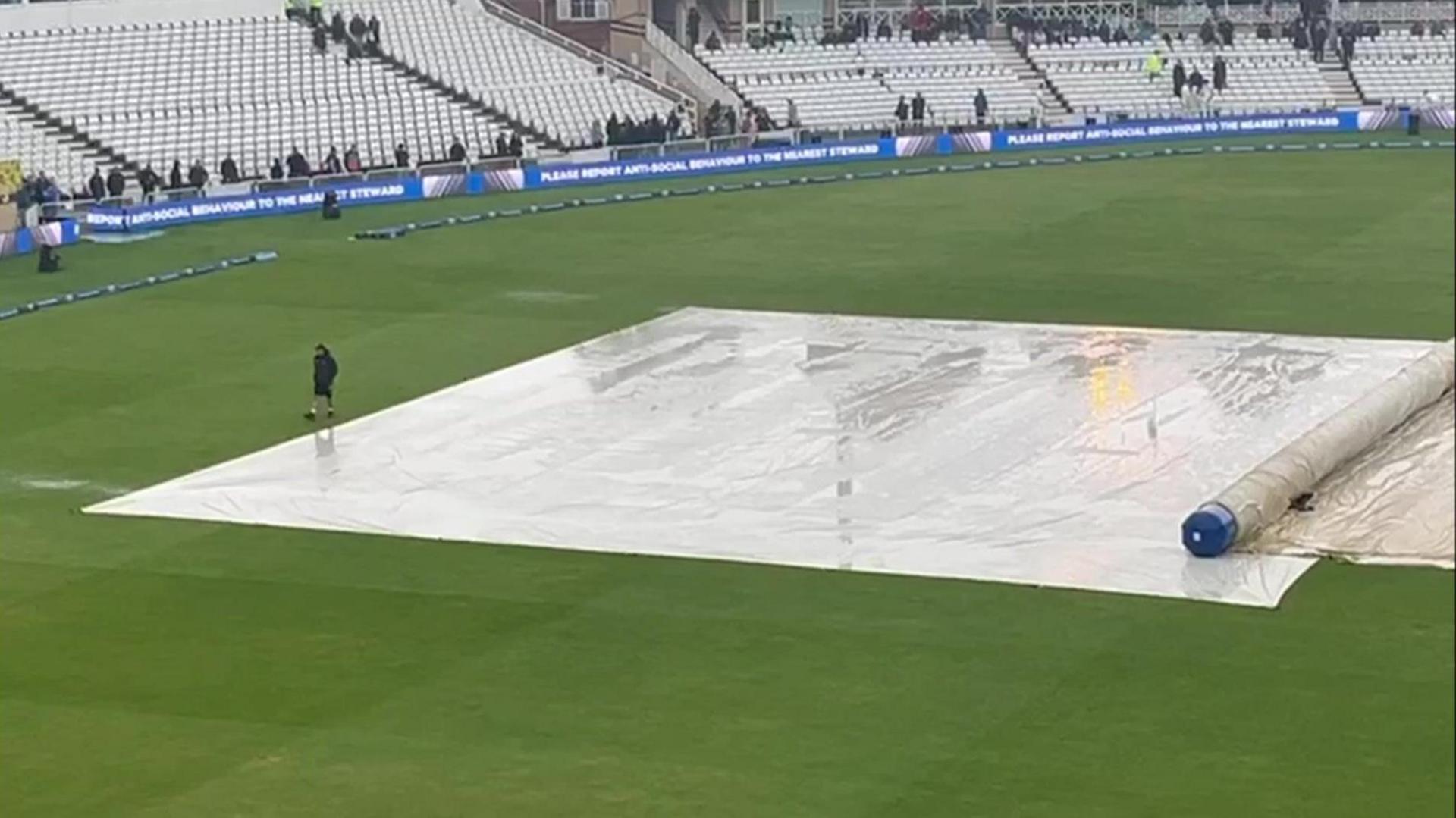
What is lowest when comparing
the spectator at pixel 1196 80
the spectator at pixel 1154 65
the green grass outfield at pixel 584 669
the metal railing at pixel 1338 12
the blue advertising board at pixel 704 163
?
the green grass outfield at pixel 584 669

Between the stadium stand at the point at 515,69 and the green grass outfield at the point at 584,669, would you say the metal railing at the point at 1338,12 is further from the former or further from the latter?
the stadium stand at the point at 515,69

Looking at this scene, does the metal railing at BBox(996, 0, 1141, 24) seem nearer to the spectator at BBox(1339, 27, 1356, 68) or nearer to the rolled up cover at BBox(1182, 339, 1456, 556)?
Answer: the spectator at BBox(1339, 27, 1356, 68)

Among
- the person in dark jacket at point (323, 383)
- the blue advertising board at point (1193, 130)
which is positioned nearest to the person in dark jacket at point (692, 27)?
the blue advertising board at point (1193, 130)

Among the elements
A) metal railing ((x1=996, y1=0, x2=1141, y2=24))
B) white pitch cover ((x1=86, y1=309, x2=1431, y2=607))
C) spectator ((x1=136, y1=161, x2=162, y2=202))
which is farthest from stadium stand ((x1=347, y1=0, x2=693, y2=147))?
white pitch cover ((x1=86, y1=309, x2=1431, y2=607))

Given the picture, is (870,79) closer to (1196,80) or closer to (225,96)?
(1196,80)

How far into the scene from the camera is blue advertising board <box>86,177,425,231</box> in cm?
4741

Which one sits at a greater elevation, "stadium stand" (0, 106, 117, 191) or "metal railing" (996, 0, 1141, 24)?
"metal railing" (996, 0, 1141, 24)

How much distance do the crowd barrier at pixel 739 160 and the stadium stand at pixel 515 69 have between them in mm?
3182

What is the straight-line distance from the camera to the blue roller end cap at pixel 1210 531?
21141mm

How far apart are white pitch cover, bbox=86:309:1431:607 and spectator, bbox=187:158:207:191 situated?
1722 centimetres

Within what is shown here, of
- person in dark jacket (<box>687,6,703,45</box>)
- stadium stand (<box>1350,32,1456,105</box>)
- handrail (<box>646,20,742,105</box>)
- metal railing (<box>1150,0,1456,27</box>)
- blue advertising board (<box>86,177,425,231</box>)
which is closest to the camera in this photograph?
metal railing (<box>1150,0,1456,27</box>)

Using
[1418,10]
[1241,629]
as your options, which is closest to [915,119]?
[1418,10]

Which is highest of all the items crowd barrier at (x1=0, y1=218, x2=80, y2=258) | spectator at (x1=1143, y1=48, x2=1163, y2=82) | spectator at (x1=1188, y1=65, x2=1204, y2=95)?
spectator at (x1=1143, y1=48, x2=1163, y2=82)

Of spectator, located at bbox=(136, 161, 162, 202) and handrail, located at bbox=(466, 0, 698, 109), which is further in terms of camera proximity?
handrail, located at bbox=(466, 0, 698, 109)
